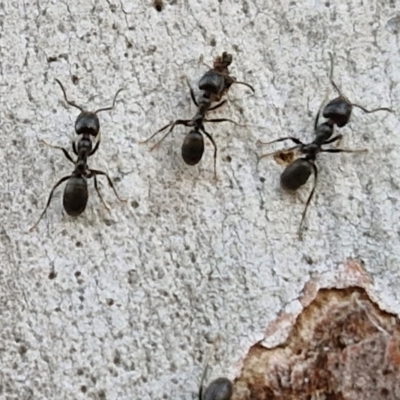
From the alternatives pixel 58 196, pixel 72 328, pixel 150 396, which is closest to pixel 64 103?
pixel 58 196

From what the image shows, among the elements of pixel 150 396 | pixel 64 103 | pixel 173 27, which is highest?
pixel 173 27

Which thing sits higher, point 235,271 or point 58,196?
point 58,196

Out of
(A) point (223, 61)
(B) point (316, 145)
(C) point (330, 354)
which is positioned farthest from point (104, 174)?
(C) point (330, 354)

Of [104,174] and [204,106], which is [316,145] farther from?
[104,174]

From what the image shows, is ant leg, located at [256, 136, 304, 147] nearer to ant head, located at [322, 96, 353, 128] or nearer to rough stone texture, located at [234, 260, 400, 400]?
ant head, located at [322, 96, 353, 128]

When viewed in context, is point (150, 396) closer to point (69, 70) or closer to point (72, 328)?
point (72, 328)

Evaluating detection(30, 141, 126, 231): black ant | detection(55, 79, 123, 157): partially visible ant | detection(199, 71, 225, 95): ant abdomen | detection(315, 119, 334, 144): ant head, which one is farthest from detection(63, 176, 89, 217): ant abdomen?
detection(315, 119, 334, 144): ant head
